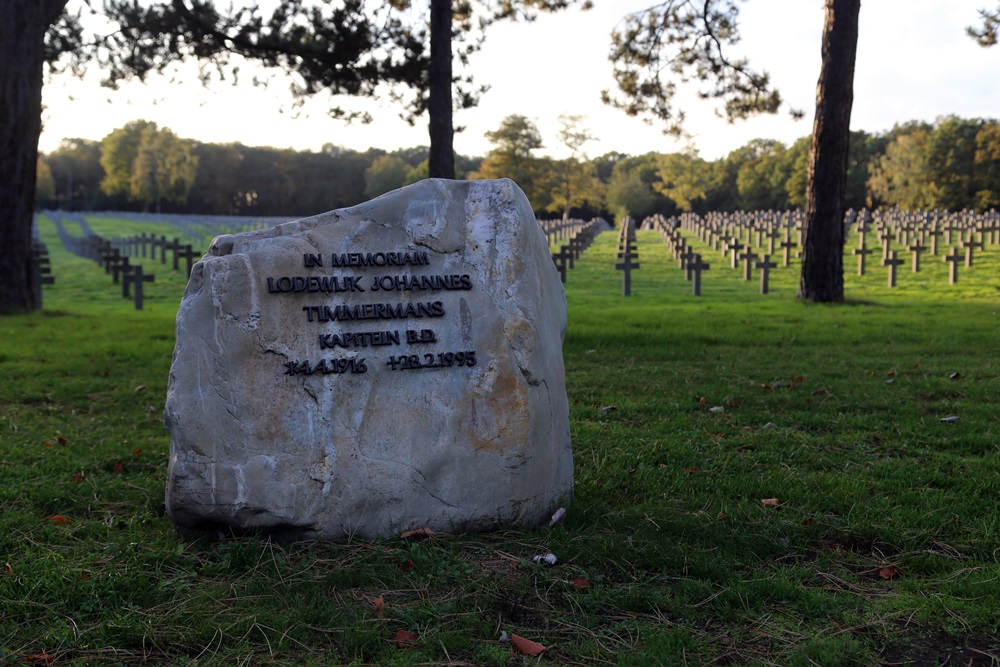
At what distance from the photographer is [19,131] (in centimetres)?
1252

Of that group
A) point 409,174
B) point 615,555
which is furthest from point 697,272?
point 409,174

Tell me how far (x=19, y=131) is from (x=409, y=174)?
52778 mm

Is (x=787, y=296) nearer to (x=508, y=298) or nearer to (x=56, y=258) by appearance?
(x=508, y=298)

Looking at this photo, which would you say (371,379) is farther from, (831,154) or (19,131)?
(831,154)

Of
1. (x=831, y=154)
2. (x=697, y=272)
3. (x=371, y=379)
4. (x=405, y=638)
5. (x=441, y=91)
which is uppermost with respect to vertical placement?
(x=441, y=91)

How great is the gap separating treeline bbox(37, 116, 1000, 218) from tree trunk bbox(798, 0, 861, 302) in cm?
5101

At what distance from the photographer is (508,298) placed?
4191 mm

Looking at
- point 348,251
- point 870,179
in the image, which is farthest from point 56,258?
point 870,179

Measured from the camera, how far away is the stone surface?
3832 millimetres

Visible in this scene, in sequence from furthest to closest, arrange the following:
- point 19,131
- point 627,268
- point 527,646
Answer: point 627,268 < point 19,131 < point 527,646

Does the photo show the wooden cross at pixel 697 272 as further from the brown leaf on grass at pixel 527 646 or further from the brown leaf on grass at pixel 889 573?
the brown leaf on grass at pixel 527 646

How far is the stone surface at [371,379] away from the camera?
3.83m

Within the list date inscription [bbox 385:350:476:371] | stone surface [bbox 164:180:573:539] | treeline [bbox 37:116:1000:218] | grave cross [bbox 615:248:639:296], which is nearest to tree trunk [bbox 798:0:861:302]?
grave cross [bbox 615:248:639:296]

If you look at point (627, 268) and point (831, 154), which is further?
point (627, 268)
